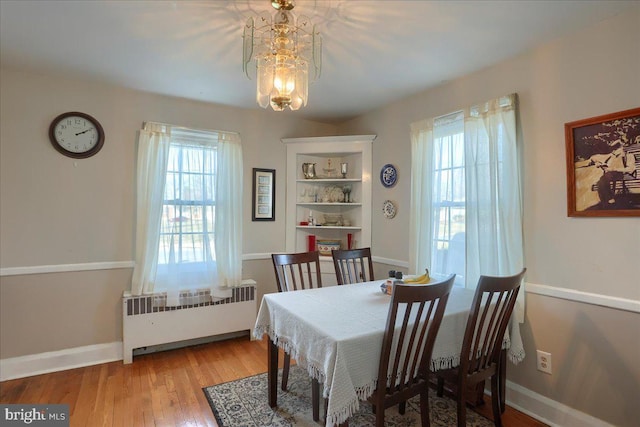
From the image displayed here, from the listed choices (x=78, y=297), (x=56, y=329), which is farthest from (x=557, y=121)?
(x=56, y=329)

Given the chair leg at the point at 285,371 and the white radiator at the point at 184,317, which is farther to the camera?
the white radiator at the point at 184,317

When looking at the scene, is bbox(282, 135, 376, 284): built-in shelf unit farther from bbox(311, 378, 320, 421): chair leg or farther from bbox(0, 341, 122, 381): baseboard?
bbox(0, 341, 122, 381): baseboard

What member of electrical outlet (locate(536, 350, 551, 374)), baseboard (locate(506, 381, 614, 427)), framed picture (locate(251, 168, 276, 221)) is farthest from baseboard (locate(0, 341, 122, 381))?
electrical outlet (locate(536, 350, 551, 374))

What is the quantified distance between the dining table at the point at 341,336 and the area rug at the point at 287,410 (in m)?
0.12

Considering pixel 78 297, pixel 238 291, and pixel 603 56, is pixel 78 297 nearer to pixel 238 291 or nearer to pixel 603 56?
pixel 238 291

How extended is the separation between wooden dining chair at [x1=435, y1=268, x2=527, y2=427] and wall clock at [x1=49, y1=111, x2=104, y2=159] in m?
3.19

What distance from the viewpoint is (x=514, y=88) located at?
232 cm

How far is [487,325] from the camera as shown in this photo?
1.99m

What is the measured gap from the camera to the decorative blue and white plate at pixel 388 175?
10.8 feet

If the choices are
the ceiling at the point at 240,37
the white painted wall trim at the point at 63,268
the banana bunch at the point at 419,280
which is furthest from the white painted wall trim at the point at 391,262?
the white painted wall trim at the point at 63,268

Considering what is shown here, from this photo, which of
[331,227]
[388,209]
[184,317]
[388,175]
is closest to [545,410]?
[388,209]

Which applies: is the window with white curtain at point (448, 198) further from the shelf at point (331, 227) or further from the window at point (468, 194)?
the shelf at point (331, 227)

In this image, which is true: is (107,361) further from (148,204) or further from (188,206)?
(188,206)

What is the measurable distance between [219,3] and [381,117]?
2.11m
